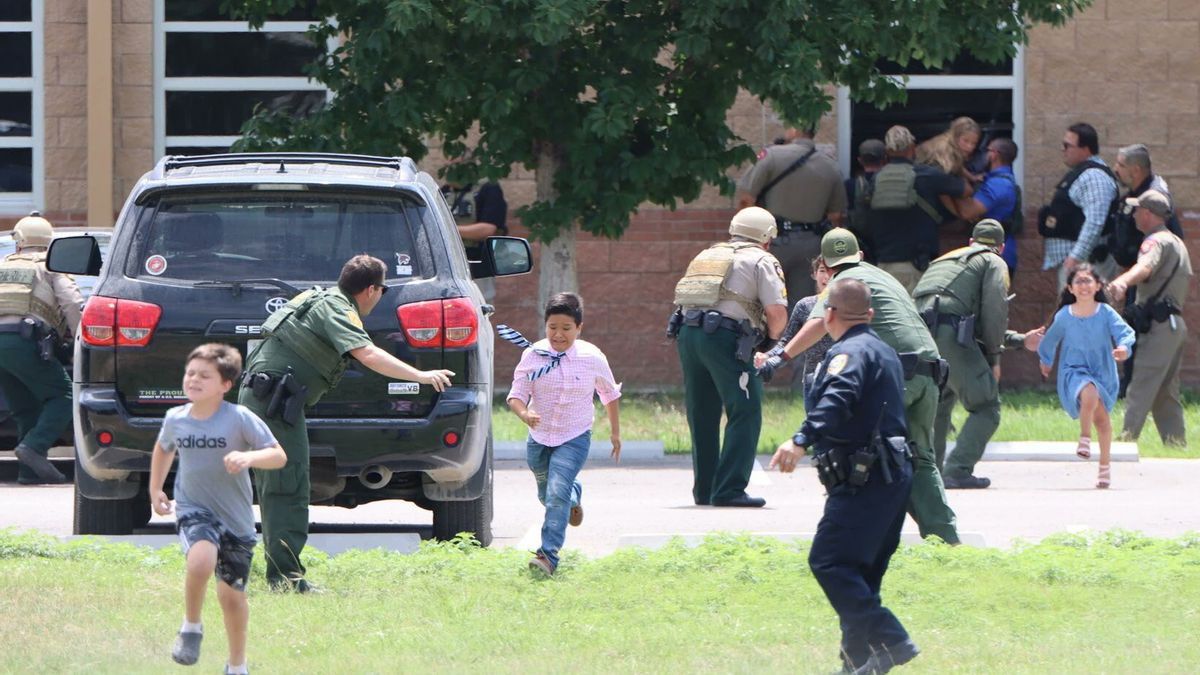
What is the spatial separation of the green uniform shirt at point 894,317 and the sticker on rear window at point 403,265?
1935mm

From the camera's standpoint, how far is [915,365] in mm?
9422

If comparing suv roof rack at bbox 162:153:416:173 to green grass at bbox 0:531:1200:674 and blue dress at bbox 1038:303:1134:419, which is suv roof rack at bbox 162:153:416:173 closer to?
green grass at bbox 0:531:1200:674

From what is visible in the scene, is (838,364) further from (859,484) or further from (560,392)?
(560,392)

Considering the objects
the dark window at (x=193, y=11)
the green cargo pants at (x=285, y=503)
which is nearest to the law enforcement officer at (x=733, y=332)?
the green cargo pants at (x=285, y=503)

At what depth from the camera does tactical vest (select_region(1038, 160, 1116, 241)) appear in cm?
1727

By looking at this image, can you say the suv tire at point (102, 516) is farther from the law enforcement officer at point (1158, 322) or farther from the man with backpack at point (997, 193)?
the man with backpack at point (997, 193)

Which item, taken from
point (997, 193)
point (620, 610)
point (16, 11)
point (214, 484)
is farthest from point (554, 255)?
point (214, 484)

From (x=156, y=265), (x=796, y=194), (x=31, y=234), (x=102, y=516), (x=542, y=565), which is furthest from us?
(x=796, y=194)

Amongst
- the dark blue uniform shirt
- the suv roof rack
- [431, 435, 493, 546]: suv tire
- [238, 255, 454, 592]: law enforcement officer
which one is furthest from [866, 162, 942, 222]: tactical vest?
the dark blue uniform shirt

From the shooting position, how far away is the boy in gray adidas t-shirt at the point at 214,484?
6.47 metres

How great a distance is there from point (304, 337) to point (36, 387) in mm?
5245

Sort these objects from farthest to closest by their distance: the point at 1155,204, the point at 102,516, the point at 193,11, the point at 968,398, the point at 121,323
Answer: the point at 193,11 < the point at 1155,204 < the point at 968,398 < the point at 102,516 < the point at 121,323

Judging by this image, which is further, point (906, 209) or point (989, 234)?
point (906, 209)

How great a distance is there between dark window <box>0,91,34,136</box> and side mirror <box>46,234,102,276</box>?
9557mm
